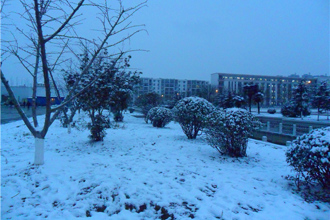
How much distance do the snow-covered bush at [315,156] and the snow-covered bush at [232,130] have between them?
5.38ft

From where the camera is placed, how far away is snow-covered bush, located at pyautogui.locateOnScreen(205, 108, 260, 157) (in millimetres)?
5824

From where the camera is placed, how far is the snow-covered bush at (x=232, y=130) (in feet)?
19.1

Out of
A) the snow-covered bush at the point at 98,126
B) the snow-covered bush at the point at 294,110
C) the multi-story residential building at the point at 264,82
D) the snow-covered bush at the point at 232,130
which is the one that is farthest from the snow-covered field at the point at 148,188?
the multi-story residential building at the point at 264,82

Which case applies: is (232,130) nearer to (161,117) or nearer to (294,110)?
(161,117)

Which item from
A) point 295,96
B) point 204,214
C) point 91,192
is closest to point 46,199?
point 91,192

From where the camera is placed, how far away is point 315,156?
3707mm

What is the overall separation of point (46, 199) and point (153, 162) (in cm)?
247

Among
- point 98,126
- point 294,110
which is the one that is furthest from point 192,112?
point 294,110

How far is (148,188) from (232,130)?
2.87 metres

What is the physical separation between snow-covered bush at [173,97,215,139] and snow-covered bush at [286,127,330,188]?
14.0 feet

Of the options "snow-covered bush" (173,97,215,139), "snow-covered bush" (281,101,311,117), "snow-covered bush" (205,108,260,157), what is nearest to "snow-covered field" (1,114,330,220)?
"snow-covered bush" (205,108,260,157)

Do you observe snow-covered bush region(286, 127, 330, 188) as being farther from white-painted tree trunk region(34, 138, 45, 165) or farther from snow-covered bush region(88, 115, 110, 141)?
snow-covered bush region(88, 115, 110, 141)

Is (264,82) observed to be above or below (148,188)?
above

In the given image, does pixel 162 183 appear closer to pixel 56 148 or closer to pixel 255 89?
pixel 56 148
